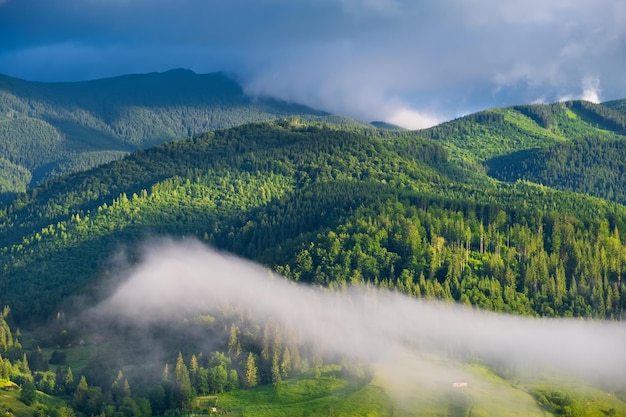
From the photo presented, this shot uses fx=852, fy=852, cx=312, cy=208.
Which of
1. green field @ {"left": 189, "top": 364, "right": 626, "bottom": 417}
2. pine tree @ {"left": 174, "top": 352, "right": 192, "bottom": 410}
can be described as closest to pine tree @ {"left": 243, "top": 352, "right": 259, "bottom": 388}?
green field @ {"left": 189, "top": 364, "right": 626, "bottom": 417}

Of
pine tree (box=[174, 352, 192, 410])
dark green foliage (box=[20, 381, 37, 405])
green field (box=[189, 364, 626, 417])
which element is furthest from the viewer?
pine tree (box=[174, 352, 192, 410])

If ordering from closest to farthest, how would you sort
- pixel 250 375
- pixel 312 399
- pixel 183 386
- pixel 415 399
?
pixel 415 399 < pixel 312 399 < pixel 183 386 < pixel 250 375

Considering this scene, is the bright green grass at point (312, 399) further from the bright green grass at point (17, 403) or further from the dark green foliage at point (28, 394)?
the dark green foliage at point (28, 394)

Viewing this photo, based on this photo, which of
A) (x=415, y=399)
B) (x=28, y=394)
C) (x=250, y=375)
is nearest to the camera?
(x=415, y=399)

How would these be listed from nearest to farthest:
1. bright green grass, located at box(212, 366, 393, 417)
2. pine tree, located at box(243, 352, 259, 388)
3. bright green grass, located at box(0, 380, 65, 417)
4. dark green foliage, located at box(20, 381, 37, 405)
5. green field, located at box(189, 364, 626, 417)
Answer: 1. bright green grass, located at box(0, 380, 65, 417)
2. green field, located at box(189, 364, 626, 417)
3. bright green grass, located at box(212, 366, 393, 417)
4. dark green foliage, located at box(20, 381, 37, 405)
5. pine tree, located at box(243, 352, 259, 388)

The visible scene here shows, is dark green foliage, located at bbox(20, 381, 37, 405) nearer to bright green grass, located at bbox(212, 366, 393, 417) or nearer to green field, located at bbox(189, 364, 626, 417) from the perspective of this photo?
green field, located at bbox(189, 364, 626, 417)

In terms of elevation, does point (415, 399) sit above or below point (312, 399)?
above

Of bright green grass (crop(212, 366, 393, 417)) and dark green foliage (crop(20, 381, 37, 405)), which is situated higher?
dark green foliage (crop(20, 381, 37, 405))

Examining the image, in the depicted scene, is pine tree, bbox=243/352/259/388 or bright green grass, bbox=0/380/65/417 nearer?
bright green grass, bbox=0/380/65/417

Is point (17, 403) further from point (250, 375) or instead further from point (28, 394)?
point (250, 375)

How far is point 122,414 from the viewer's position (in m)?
168

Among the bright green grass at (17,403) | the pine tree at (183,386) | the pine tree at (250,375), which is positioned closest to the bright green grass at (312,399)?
the pine tree at (250,375)

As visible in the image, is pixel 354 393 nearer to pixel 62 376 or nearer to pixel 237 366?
pixel 237 366

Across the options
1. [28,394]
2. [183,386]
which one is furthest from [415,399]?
[28,394]
